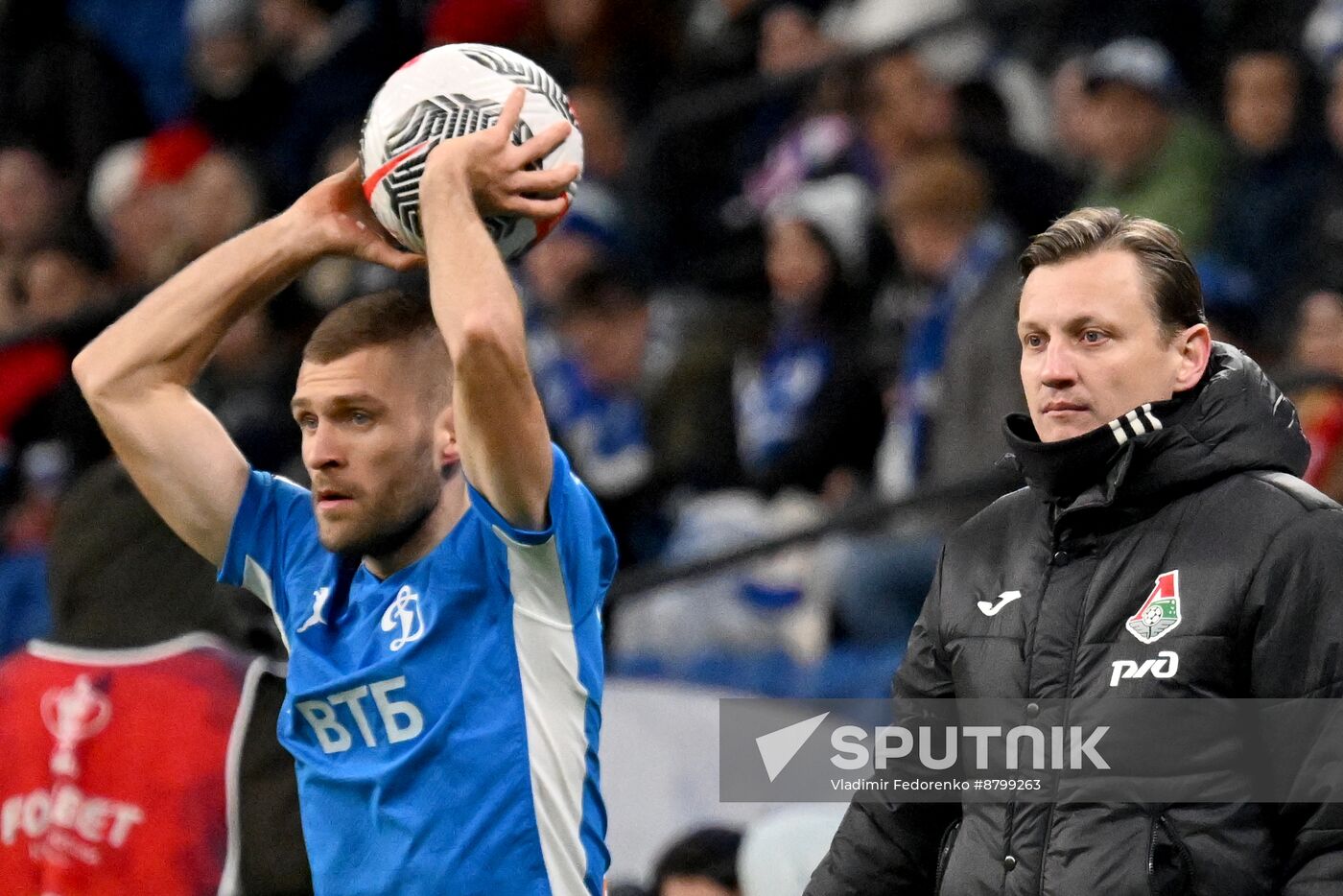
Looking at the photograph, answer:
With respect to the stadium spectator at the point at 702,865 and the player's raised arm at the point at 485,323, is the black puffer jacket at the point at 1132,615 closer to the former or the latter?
the player's raised arm at the point at 485,323

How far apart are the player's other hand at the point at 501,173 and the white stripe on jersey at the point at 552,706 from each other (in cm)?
56

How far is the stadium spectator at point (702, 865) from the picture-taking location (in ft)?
17.4

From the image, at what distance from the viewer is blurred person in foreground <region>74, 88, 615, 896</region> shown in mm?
3352

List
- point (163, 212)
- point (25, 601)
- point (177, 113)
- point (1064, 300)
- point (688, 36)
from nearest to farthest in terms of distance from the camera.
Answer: point (1064, 300) < point (25, 601) < point (688, 36) < point (163, 212) < point (177, 113)

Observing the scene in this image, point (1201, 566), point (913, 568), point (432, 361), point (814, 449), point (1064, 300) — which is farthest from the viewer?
point (814, 449)

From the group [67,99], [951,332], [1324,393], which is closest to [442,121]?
[1324,393]

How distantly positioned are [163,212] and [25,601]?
3049 mm

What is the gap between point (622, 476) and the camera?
7.88 m

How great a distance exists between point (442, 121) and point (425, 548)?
74 cm

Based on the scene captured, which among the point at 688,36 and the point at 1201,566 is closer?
the point at 1201,566

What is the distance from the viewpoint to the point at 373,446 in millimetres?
3658

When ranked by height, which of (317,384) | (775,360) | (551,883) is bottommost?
(551,883)

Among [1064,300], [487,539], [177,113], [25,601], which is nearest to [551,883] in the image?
[487,539]

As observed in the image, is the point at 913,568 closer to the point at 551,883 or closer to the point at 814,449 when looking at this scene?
the point at 814,449
